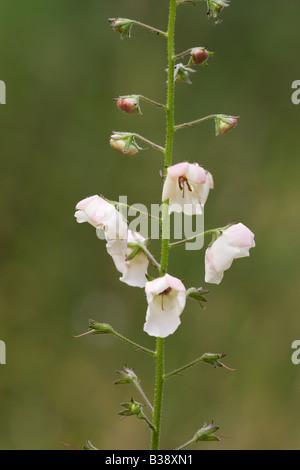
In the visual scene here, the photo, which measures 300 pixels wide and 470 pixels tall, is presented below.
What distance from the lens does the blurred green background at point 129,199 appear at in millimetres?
3359

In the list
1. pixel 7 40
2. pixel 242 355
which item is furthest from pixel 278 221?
pixel 7 40

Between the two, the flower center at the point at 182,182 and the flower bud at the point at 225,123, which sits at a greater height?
the flower bud at the point at 225,123

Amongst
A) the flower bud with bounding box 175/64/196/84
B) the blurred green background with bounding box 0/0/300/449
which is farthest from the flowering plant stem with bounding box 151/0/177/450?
the blurred green background with bounding box 0/0/300/449

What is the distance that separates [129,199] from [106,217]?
6.44 feet

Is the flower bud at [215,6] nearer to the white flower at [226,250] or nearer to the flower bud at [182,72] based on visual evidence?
the flower bud at [182,72]

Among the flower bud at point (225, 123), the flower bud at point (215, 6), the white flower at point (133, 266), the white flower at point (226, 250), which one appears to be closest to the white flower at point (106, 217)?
the white flower at point (133, 266)

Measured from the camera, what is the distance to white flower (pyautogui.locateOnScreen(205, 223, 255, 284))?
→ 167 centimetres

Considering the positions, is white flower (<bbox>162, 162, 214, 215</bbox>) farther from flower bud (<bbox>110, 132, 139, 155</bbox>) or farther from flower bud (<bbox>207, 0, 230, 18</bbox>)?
flower bud (<bbox>207, 0, 230, 18</bbox>)

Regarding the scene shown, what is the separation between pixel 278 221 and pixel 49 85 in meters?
1.34

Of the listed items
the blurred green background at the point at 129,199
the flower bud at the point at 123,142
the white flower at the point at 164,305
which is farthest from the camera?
the blurred green background at the point at 129,199

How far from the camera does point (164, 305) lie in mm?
1625

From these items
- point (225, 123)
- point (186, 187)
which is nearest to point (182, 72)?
point (225, 123)

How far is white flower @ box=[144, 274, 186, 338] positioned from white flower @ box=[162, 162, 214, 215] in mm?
177

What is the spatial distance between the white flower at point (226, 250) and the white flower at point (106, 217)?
0.69 feet
